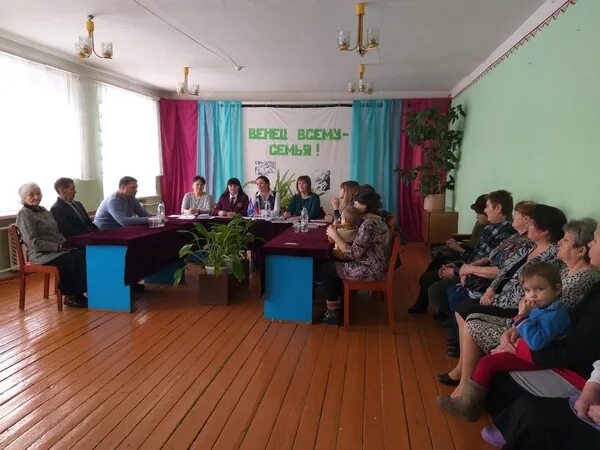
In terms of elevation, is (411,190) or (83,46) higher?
(83,46)

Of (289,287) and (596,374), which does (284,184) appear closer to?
(289,287)

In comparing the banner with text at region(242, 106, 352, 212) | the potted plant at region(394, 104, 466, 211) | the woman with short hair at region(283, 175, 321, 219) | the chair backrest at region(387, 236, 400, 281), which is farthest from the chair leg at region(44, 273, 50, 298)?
the potted plant at region(394, 104, 466, 211)

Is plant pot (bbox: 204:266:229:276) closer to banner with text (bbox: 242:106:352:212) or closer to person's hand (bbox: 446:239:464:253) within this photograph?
person's hand (bbox: 446:239:464:253)

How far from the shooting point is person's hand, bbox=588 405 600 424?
1.53m

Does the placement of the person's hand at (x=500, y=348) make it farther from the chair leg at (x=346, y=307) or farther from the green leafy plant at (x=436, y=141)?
the green leafy plant at (x=436, y=141)

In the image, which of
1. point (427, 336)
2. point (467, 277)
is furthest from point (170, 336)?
point (467, 277)

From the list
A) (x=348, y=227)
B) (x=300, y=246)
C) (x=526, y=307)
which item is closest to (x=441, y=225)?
(x=348, y=227)

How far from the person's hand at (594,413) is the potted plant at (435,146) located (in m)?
4.74

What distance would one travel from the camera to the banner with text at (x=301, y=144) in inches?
290

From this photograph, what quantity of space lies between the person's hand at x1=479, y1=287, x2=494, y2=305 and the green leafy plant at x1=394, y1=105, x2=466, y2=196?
12.1 feet

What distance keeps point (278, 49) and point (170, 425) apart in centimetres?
381

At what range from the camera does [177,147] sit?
25.4 feet

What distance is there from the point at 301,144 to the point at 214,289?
412 centimetres

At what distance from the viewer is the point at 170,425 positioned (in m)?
2.12
